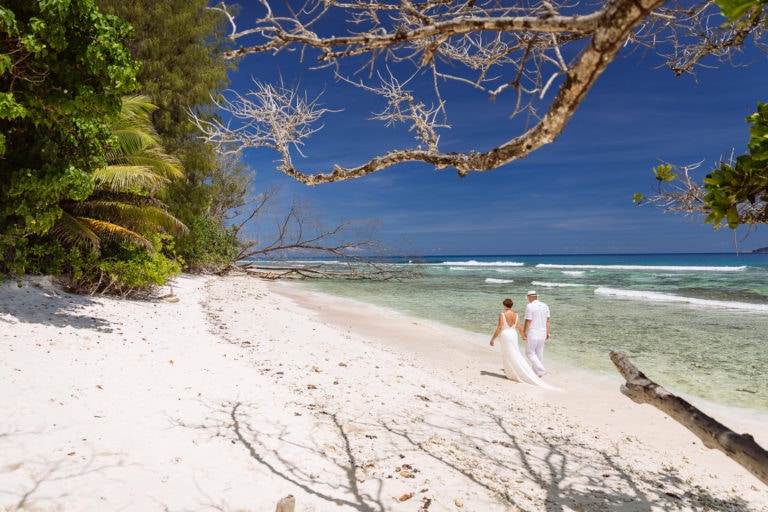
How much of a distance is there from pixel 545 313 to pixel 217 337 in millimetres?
5924

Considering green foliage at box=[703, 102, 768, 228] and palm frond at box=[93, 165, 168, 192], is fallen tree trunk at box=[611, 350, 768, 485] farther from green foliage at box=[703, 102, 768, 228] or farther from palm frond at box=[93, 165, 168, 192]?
palm frond at box=[93, 165, 168, 192]

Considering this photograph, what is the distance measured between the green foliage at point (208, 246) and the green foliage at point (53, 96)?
12351mm

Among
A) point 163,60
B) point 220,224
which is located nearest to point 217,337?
point 163,60

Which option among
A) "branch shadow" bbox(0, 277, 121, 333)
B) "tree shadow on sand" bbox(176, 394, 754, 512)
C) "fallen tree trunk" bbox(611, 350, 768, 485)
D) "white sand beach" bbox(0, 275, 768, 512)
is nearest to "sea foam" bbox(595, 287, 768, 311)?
"white sand beach" bbox(0, 275, 768, 512)

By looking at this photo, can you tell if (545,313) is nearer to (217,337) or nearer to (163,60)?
(217,337)

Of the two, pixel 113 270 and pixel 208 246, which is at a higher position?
pixel 208 246

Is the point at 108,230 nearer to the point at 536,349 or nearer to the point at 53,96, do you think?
the point at 53,96

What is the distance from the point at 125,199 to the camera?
415 inches

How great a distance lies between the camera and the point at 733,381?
26.7ft

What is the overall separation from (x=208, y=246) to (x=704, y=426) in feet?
77.4

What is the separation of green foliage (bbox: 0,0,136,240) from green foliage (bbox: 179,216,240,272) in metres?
12.4

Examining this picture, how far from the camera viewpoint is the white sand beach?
10.5 ft

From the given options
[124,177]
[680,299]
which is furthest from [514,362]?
[680,299]

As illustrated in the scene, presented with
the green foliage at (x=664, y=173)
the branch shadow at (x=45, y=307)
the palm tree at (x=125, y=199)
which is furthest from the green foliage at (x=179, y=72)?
the green foliage at (x=664, y=173)
